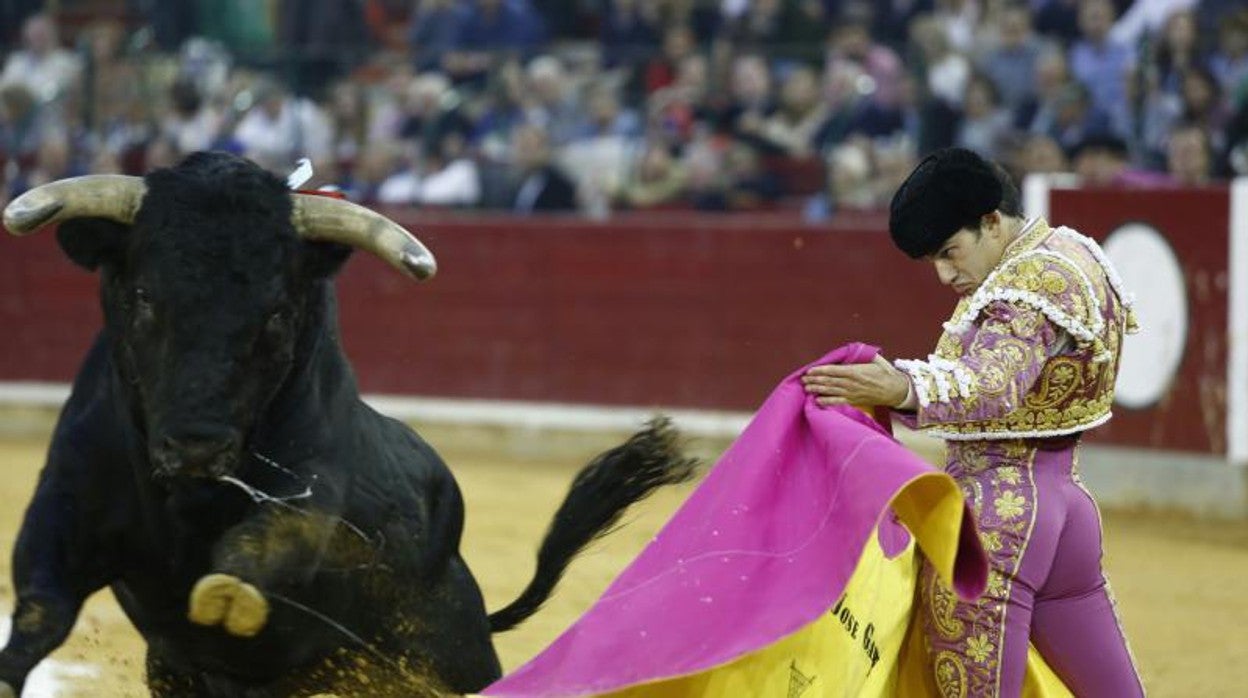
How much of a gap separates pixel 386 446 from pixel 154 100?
9134mm

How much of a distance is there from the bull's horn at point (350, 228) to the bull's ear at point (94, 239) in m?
0.31

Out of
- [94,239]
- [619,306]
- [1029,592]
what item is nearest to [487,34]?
[619,306]

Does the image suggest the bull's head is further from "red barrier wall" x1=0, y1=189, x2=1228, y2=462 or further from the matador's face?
"red barrier wall" x1=0, y1=189, x2=1228, y2=462

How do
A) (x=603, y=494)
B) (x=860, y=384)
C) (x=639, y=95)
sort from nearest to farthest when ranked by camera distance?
(x=860, y=384) < (x=603, y=494) < (x=639, y=95)

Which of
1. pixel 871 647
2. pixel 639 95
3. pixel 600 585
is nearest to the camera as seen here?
pixel 871 647

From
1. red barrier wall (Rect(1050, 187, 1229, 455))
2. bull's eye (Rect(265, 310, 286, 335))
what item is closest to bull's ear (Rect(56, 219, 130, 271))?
bull's eye (Rect(265, 310, 286, 335))

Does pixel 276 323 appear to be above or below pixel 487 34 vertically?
above

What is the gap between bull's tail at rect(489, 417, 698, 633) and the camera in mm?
4336

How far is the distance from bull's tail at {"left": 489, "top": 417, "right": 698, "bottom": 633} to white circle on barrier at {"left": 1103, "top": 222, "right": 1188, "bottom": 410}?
473cm

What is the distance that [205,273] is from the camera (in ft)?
11.7

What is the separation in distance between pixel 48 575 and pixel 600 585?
11.6 feet

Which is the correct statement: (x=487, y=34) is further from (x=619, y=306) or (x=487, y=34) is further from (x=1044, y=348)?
(x=1044, y=348)

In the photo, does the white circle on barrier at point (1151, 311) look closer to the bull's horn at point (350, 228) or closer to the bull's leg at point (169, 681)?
the bull's leg at point (169, 681)

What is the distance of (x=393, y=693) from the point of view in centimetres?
406
